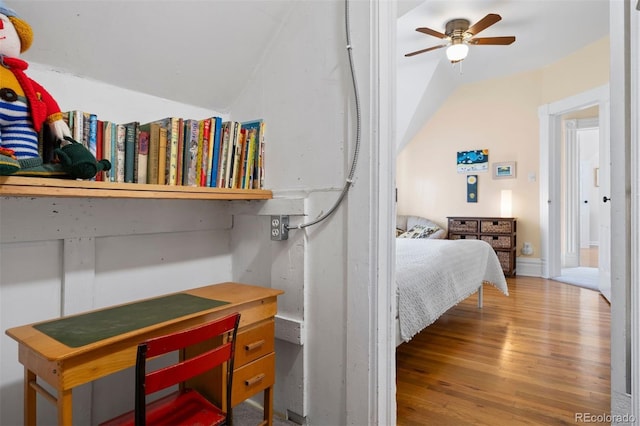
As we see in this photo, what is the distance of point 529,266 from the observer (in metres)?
5.05

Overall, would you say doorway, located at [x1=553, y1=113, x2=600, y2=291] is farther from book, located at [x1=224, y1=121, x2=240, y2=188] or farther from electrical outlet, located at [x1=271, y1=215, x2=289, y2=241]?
book, located at [x1=224, y1=121, x2=240, y2=188]

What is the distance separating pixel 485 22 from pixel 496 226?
292 cm

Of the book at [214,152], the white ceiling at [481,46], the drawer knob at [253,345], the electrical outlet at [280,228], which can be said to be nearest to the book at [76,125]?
the book at [214,152]

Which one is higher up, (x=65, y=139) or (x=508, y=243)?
(x=65, y=139)

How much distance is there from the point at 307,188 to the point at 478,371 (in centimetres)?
164

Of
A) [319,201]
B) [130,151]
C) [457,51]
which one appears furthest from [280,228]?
[457,51]

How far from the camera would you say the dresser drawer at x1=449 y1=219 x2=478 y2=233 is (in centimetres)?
520

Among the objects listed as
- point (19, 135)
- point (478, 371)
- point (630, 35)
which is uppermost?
point (630, 35)

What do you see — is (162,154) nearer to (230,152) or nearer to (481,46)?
(230,152)

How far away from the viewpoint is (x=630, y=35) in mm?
1364

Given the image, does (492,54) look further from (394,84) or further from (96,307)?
(96,307)

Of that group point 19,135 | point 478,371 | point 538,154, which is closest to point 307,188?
point 19,135

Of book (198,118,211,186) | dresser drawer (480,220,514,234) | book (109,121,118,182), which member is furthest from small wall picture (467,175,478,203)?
→ book (109,121,118,182)

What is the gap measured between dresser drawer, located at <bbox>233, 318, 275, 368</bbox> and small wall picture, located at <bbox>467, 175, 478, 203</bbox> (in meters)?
4.80
